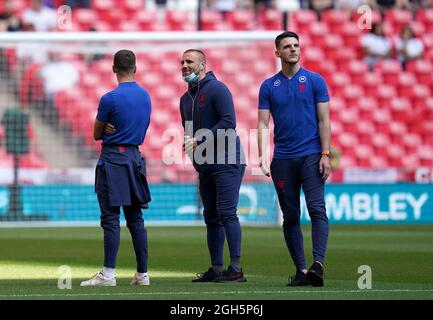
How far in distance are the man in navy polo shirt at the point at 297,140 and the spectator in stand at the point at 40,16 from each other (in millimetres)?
16950

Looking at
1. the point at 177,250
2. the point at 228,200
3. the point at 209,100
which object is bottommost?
the point at 177,250

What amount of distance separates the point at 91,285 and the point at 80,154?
12.5 m

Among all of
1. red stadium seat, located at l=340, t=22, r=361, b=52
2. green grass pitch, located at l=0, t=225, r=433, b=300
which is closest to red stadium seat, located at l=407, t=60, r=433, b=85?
red stadium seat, located at l=340, t=22, r=361, b=52

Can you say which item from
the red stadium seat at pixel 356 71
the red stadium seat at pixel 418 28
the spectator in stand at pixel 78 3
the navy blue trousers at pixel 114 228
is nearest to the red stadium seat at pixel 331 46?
the red stadium seat at pixel 356 71

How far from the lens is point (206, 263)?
13.4 m

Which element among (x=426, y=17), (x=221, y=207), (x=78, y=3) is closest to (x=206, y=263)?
(x=221, y=207)

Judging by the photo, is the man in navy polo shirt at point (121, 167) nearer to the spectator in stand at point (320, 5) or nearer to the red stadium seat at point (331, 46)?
the red stadium seat at point (331, 46)

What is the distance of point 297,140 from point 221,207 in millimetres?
1024

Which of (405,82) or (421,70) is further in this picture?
(421,70)

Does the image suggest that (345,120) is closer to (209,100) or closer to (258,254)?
(258,254)

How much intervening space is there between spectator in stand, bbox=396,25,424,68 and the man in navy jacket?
61.4 ft

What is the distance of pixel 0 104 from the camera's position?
22.4 meters

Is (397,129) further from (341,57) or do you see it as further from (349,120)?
(341,57)
